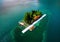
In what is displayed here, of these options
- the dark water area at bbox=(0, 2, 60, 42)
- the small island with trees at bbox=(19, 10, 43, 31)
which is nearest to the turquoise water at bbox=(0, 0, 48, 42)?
the dark water area at bbox=(0, 2, 60, 42)

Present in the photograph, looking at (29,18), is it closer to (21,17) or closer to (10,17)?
(21,17)

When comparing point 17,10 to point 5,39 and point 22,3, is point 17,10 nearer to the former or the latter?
point 22,3

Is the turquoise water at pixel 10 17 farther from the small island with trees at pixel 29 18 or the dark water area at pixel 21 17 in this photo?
the small island with trees at pixel 29 18

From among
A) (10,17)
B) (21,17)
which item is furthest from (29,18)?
(10,17)

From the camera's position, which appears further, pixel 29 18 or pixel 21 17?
pixel 21 17

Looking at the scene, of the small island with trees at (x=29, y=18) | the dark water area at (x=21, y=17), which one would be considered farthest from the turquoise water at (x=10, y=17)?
the small island with trees at (x=29, y=18)

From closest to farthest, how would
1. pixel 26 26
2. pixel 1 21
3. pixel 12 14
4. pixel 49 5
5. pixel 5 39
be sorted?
pixel 5 39 → pixel 26 26 → pixel 1 21 → pixel 12 14 → pixel 49 5

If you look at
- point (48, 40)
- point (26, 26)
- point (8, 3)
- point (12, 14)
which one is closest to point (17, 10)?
point (12, 14)

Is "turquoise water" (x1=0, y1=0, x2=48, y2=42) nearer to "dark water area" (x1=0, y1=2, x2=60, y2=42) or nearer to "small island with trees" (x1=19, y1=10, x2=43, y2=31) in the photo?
"dark water area" (x1=0, y1=2, x2=60, y2=42)
